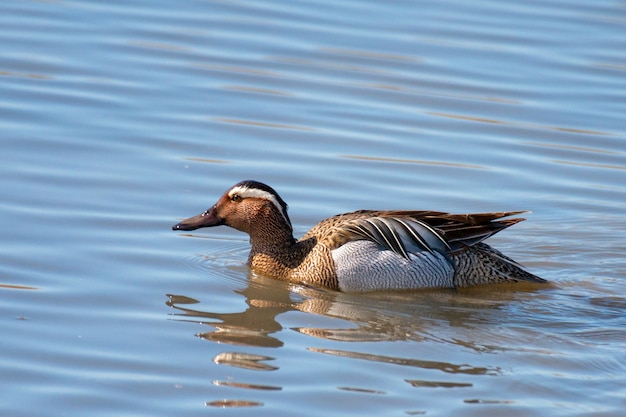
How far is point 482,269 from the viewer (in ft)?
30.9

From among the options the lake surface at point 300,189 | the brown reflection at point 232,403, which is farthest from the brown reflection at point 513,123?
the brown reflection at point 232,403

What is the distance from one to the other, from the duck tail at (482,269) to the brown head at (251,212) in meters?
1.31

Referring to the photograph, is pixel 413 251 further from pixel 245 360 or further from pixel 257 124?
pixel 257 124

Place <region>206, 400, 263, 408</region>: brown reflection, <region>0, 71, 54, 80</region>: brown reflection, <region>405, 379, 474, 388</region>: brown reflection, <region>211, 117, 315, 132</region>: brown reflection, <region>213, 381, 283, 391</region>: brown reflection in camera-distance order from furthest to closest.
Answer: <region>0, 71, 54, 80</region>: brown reflection < <region>211, 117, 315, 132</region>: brown reflection < <region>405, 379, 474, 388</region>: brown reflection < <region>213, 381, 283, 391</region>: brown reflection < <region>206, 400, 263, 408</region>: brown reflection

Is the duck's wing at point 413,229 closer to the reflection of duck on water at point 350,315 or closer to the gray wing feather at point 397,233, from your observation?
the gray wing feather at point 397,233

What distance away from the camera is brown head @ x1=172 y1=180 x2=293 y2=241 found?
9.52 metres

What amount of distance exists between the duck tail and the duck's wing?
9cm

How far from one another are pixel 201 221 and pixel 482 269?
2.14 meters

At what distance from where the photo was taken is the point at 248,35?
1492 centimetres

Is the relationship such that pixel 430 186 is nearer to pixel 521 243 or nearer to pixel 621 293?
pixel 521 243

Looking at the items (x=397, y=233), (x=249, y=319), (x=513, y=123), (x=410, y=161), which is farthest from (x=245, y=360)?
(x=513, y=123)

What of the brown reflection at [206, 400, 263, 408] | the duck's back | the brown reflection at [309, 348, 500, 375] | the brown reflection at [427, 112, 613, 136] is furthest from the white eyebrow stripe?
the brown reflection at [427, 112, 613, 136]

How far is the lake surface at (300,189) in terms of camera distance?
6.99 meters

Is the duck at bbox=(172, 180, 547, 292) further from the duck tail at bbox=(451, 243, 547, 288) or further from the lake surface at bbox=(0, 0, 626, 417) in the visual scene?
the lake surface at bbox=(0, 0, 626, 417)
